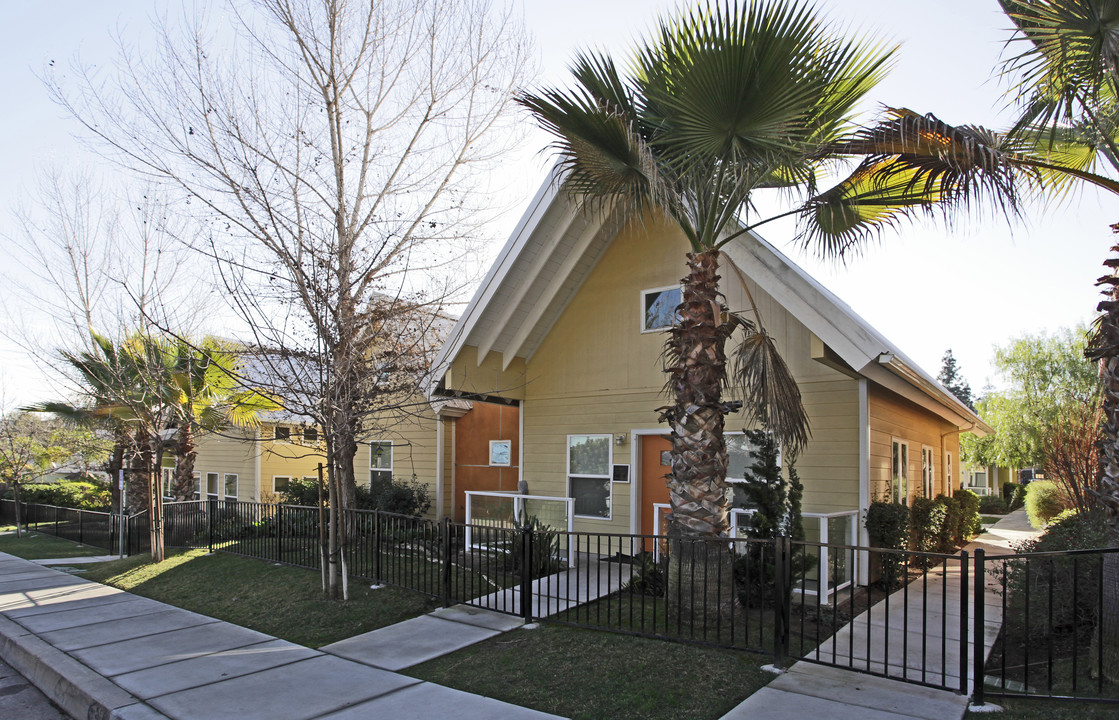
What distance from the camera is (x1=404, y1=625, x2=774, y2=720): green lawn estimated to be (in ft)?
17.0

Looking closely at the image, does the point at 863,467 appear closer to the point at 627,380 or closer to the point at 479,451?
the point at 627,380

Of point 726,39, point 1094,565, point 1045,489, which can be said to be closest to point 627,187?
point 726,39

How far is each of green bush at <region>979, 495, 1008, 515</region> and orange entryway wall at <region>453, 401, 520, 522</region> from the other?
27.0 meters

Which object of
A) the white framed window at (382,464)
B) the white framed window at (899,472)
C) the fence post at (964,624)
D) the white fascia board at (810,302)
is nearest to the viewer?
the fence post at (964,624)

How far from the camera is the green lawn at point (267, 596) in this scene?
7.74 metres

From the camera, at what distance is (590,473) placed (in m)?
12.0

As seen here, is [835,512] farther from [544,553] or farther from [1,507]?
[1,507]

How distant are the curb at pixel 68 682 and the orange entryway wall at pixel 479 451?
29.8 feet

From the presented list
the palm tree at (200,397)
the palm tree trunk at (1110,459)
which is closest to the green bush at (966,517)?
the palm tree trunk at (1110,459)

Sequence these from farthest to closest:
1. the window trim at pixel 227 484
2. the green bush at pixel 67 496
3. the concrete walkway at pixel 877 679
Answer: the green bush at pixel 67 496, the window trim at pixel 227 484, the concrete walkway at pixel 877 679

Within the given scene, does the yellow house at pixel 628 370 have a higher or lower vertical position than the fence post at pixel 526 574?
higher

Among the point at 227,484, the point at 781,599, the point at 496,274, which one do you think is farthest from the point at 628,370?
the point at 227,484

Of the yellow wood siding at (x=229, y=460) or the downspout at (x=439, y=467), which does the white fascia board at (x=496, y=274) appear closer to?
the downspout at (x=439, y=467)

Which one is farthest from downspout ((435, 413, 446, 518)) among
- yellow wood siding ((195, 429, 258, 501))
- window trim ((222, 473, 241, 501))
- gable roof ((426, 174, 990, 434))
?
window trim ((222, 473, 241, 501))
